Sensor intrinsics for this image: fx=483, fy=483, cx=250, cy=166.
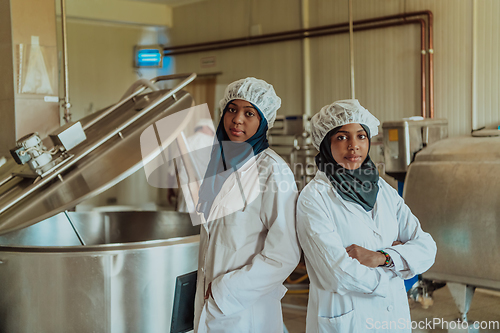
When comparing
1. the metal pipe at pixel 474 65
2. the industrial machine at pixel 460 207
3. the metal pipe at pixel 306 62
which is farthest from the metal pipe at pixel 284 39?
the industrial machine at pixel 460 207

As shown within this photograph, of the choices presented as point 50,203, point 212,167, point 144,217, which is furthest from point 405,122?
point 50,203

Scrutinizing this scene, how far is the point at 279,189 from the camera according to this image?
1323mm

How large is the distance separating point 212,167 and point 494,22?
4221 millimetres

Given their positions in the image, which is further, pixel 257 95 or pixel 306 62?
pixel 306 62

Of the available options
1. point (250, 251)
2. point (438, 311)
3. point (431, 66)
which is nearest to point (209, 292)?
point (250, 251)

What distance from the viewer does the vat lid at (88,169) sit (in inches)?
72.3

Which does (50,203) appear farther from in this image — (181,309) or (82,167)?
(181,309)

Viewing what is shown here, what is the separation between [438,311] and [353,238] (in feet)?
8.33

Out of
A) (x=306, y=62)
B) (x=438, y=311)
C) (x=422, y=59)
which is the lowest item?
(x=438, y=311)

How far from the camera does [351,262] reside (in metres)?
1.28

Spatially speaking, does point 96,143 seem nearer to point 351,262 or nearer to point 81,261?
point 81,261

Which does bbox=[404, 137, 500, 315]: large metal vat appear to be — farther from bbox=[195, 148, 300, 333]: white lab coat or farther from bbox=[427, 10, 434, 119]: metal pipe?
bbox=[427, 10, 434, 119]: metal pipe

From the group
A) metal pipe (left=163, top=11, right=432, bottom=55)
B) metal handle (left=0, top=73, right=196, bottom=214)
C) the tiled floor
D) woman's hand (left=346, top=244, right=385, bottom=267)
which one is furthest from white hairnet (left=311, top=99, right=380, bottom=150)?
metal pipe (left=163, top=11, right=432, bottom=55)

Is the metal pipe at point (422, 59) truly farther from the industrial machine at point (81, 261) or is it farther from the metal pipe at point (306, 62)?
the industrial machine at point (81, 261)
